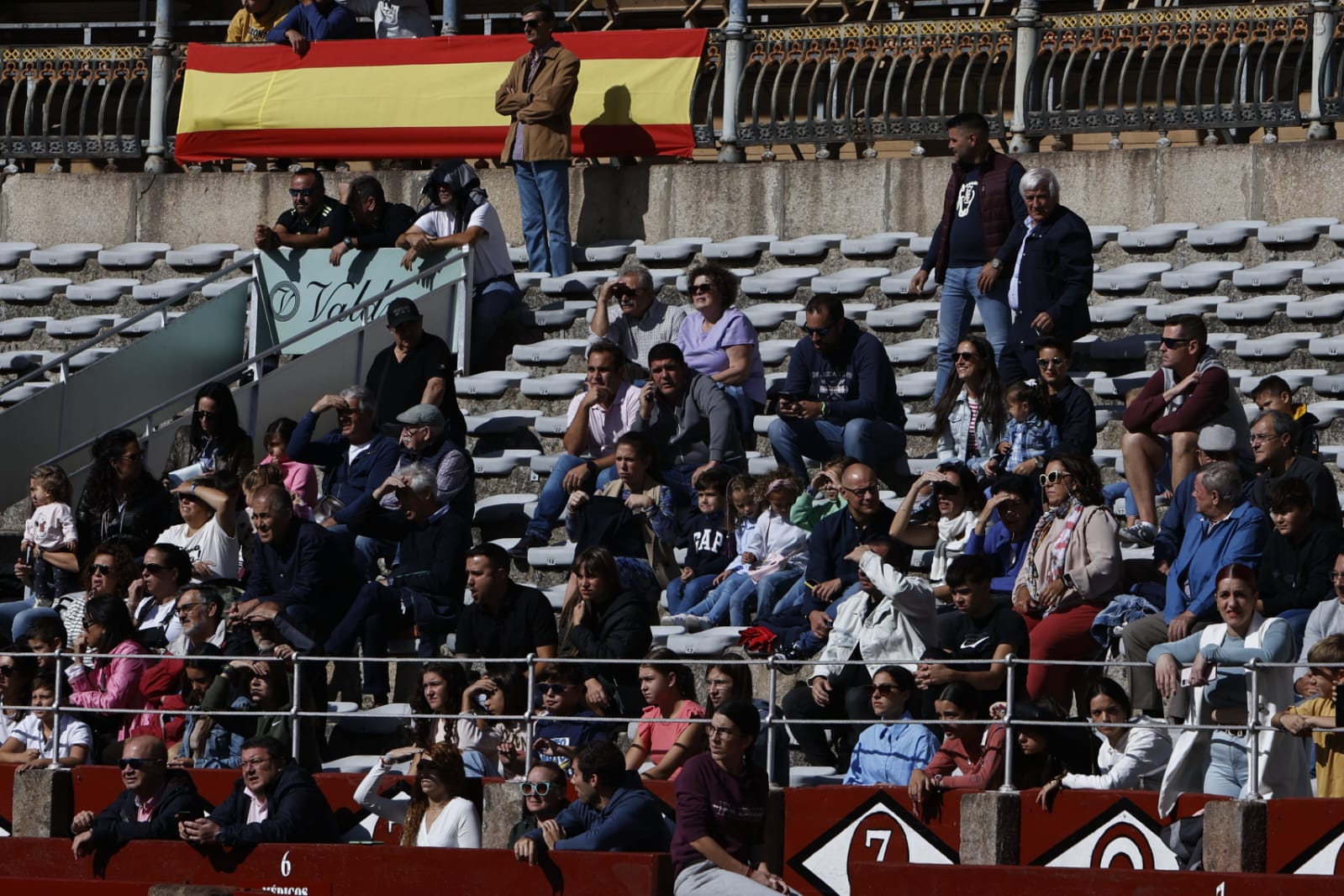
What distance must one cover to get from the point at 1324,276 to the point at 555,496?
193 inches

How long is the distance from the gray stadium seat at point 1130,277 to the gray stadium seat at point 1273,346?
1146 mm

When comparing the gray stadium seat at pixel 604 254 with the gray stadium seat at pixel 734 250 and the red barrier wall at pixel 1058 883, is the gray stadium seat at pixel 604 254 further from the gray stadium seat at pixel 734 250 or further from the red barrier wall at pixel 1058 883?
the red barrier wall at pixel 1058 883

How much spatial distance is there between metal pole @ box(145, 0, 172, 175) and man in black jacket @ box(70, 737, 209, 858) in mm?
9436

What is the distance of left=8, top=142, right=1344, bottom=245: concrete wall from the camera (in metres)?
17.6

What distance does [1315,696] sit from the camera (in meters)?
10.8

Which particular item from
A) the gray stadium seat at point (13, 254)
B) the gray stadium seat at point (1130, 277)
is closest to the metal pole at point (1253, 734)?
the gray stadium seat at point (1130, 277)

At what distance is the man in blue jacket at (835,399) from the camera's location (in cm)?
1466

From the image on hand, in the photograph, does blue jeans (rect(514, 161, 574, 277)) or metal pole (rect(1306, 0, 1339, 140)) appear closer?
metal pole (rect(1306, 0, 1339, 140))

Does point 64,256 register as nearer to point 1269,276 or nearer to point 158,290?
point 158,290

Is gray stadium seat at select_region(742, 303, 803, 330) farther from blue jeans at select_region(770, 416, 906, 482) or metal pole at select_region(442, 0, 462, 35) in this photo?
metal pole at select_region(442, 0, 462, 35)

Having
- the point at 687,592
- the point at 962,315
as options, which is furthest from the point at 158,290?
the point at 687,592

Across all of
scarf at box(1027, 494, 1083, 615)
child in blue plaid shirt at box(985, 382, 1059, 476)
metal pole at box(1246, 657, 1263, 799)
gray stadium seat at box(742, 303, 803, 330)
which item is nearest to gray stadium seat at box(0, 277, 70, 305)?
gray stadium seat at box(742, 303, 803, 330)

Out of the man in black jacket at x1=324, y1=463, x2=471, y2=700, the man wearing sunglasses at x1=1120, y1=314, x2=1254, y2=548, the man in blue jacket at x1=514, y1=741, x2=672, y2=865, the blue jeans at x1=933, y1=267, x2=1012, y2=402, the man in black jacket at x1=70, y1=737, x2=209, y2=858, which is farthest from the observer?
the blue jeans at x1=933, y1=267, x2=1012, y2=402

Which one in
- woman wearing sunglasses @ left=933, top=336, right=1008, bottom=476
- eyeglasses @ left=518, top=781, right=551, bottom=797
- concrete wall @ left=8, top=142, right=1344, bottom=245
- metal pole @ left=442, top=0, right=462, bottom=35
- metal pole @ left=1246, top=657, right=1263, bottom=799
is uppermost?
metal pole @ left=442, top=0, right=462, bottom=35
